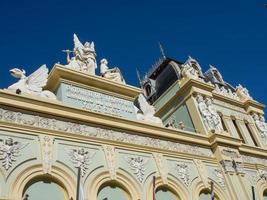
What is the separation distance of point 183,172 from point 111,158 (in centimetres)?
376

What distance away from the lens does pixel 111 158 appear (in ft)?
43.7

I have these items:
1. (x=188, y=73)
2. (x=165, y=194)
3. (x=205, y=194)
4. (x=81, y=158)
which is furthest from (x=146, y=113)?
(x=81, y=158)

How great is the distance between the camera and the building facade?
11.6 m

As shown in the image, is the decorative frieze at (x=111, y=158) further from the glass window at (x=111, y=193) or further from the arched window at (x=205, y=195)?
the arched window at (x=205, y=195)

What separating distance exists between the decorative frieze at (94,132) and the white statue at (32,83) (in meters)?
1.24

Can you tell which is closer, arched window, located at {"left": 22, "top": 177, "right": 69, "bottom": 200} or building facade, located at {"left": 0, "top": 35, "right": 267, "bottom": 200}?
arched window, located at {"left": 22, "top": 177, "right": 69, "bottom": 200}

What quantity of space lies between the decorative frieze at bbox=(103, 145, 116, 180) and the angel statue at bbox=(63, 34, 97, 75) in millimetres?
3849

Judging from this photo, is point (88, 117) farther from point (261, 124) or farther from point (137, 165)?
point (261, 124)

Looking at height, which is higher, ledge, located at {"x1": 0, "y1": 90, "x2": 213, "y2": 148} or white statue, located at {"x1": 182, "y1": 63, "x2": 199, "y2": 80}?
white statue, located at {"x1": 182, "y1": 63, "x2": 199, "y2": 80}

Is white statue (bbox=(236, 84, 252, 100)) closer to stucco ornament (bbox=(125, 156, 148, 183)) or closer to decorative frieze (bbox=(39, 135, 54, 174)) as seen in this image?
stucco ornament (bbox=(125, 156, 148, 183))

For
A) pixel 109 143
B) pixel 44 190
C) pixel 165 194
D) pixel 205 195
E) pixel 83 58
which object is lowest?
pixel 44 190

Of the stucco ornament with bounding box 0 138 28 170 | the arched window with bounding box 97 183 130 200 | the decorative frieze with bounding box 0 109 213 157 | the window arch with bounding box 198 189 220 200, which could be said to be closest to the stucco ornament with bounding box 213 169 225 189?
the decorative frieze with bounding box 0 109 213 157

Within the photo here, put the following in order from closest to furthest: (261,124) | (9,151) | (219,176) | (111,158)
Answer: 1. (9,151)
2. (111,158)
3. (219,176)
4. (261,124)

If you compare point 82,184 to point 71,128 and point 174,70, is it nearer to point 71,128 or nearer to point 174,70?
point 71,128
